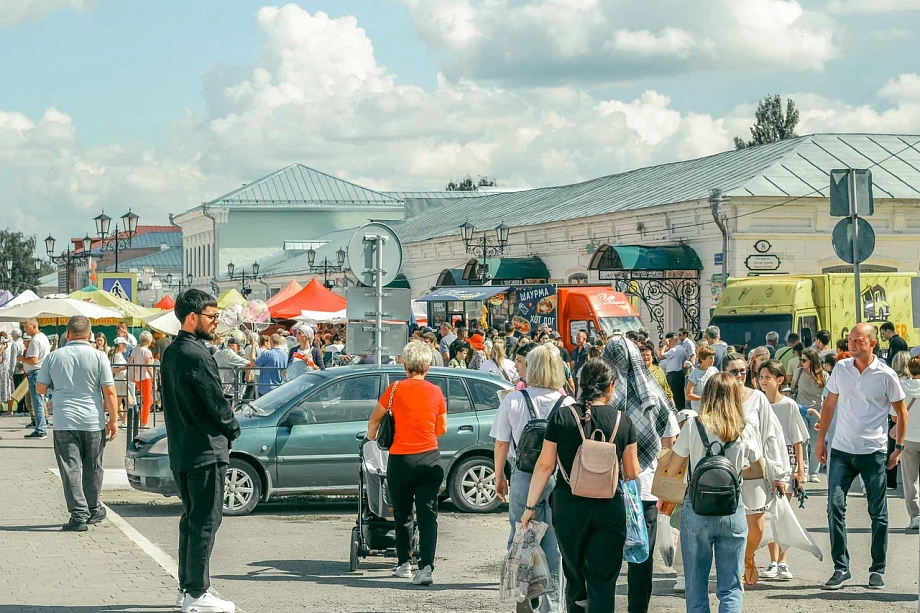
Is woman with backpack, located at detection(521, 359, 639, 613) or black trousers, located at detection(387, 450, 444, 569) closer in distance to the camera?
woman with backpack, located at detection(521, 359, 639, 613)

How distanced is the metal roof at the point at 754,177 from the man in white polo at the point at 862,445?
24.1 m

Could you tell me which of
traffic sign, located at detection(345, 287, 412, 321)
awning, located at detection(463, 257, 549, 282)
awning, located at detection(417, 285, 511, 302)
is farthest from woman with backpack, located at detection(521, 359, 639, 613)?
awning, located at detection(463, 257, 549, 282)

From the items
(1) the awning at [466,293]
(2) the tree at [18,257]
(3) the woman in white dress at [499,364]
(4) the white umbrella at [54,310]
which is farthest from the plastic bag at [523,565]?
(2) the tree at [18,257]

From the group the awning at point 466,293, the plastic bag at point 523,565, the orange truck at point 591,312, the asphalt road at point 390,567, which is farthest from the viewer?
the awning at point 466,293

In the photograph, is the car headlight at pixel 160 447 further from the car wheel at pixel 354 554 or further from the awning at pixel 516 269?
the awning at pixel 516 269

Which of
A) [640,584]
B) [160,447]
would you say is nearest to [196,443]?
[640,584]

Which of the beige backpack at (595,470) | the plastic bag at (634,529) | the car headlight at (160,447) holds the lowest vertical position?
the plastic bag at (634,529)

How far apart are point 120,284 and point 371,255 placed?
67.7 ft

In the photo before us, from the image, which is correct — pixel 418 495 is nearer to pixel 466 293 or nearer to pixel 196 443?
pixel 196 443

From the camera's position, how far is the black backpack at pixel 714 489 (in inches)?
263

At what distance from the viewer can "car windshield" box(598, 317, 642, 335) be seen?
29.7 m

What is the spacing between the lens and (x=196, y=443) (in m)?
7.55

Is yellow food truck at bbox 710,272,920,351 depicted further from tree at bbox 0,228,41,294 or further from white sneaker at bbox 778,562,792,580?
tree at bbox 0,228,41,294

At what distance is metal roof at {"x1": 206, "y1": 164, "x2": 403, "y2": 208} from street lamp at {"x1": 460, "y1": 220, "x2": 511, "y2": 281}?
157ft
